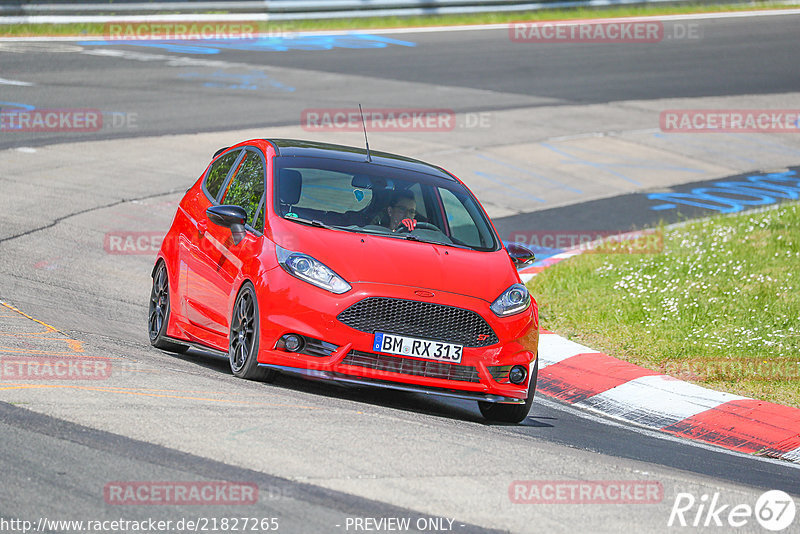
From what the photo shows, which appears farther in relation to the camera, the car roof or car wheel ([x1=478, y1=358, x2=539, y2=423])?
the car roof

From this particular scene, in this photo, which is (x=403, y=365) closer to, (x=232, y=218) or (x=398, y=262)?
(x=398, y=262)

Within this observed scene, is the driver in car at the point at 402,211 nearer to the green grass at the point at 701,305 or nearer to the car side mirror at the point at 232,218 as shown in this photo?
the car side mirror at the point at 232,218

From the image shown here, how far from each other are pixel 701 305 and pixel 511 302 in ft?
13.2

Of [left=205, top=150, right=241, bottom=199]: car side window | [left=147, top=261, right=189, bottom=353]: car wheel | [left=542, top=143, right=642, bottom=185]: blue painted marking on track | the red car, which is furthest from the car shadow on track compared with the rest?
[left=542, top=143, right=642, bottom=185]: blue painted marking on track

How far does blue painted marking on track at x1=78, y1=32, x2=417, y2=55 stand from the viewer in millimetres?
26656

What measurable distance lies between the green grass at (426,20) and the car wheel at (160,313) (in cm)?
1870

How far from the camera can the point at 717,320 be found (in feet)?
34.7

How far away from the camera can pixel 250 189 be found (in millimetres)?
8445

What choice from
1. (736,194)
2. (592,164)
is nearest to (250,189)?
(736,194)

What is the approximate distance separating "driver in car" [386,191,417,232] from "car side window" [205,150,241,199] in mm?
1499

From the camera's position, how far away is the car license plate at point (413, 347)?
23.3 ft

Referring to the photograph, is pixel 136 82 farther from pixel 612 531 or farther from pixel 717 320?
pixel 612 531

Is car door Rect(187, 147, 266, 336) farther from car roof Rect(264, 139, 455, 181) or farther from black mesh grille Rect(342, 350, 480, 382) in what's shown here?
black mesh grille Rect(342, 350, 480, 382)

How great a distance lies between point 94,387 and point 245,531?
211 centimetres
